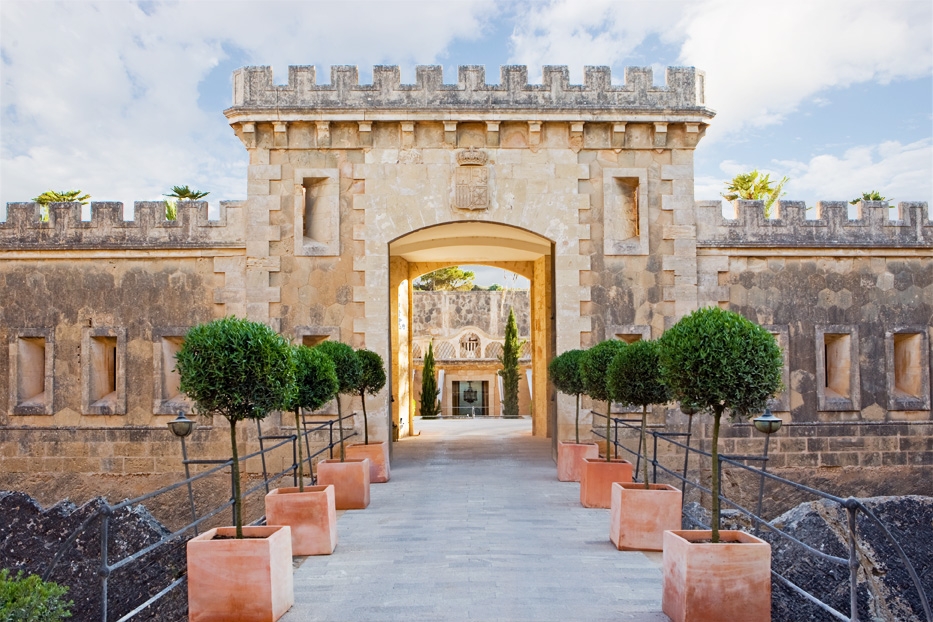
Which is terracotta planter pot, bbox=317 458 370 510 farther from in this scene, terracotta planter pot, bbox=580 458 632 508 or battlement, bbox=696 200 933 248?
battlement, bbox=696 200 933 248

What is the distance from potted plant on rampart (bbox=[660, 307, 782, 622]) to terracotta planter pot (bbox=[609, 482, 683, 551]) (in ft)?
5.38

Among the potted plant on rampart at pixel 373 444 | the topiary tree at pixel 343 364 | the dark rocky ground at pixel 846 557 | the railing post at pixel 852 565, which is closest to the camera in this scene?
the railing post at pixel 852 565

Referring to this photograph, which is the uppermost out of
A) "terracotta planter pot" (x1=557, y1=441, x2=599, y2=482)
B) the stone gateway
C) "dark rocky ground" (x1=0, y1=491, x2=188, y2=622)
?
the stone gateway

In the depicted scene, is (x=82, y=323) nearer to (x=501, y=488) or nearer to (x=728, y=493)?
(x=501, y=488)

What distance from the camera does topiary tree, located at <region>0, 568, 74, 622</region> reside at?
13.0 ft

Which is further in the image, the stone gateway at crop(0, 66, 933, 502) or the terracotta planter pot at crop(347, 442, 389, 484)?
the stone gateway at crop(0, 66, 933, 502)

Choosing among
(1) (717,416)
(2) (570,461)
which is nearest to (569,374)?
(2) (570,461)

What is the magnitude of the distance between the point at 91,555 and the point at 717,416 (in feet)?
23.7

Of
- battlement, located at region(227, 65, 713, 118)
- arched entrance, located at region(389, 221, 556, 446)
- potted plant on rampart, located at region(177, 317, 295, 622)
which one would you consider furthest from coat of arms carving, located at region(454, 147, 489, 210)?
potted plant on rampart, located at region(177, 317, 295, 622)

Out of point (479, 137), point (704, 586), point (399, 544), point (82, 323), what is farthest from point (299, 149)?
point (704, 586)

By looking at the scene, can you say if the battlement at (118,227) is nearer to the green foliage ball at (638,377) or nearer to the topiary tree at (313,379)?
the topiary tree at (313,379)

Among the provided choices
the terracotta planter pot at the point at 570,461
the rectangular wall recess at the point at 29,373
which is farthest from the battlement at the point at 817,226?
the rectangular wall recess at the point at 29,373

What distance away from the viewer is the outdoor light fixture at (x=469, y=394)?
1179 inches

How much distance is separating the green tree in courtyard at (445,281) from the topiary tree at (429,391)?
1953 cm
